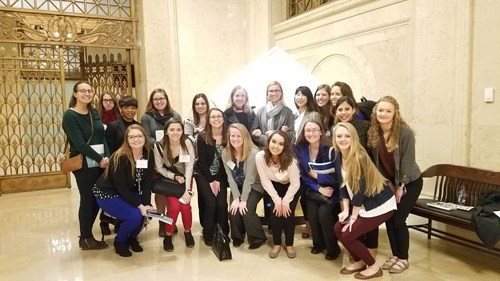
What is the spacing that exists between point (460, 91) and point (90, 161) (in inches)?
137

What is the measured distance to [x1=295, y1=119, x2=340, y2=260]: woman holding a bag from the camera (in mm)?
3354

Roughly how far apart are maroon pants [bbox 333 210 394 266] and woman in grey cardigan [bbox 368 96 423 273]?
0.20 metres

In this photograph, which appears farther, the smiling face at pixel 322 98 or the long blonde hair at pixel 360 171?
the smiling face at pixel 322 98

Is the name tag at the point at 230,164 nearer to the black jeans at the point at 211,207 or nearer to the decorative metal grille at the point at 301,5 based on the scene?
the black jeans at the point at 211,207

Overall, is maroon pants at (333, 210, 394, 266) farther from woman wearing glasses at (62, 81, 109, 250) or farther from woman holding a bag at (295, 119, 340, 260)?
woman wearing glasses at (62, 81, 109, 250)

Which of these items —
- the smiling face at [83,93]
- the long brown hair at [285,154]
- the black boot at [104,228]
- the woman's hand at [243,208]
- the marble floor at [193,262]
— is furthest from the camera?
the black boot at [104,228]

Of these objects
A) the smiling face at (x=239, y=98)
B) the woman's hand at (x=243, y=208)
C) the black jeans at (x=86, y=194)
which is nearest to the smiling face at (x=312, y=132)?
the woman's hand at (x=243, y=208)

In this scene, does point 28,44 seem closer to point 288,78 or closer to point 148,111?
point 148,111

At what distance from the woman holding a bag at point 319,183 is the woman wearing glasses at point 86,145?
5.87 ft

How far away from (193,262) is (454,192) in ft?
8.14

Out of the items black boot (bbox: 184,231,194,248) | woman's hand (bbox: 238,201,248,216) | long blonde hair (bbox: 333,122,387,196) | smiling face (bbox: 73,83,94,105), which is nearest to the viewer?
long blonde hair (bbox: 333,122,387,196)

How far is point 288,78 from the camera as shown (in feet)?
15.7

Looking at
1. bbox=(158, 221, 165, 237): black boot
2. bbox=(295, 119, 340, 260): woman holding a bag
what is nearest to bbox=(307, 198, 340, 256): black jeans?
bbox=(295, 119, 340, 260): woman holding a bag

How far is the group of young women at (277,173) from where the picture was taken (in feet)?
9.84
